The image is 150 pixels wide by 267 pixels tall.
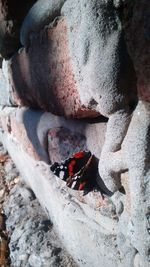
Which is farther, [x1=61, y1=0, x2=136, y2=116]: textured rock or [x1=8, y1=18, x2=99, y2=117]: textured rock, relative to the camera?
[x1=8, y1=18, x2=99, y2=117]: textured rock

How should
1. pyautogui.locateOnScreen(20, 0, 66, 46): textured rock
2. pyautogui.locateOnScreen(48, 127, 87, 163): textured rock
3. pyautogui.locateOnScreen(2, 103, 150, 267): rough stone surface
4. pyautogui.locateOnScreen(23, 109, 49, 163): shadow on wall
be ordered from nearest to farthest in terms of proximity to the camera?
pyautogui.locateOnScreen(2, 103, 150, 267): rough stone surface → pyautogui.locateOnScreen(20, 0, 66, 46): textured rock → pyautogui.locateOnScreen(48, 127, 87, 163): textured rock → pyautogui.locateOnScreen(23, 109, 49, 163): shadow on wall

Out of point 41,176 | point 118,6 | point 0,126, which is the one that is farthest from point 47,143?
point 0,126

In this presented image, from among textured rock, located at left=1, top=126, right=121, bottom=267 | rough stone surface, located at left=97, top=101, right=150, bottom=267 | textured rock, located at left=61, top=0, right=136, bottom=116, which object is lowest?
textured rock, located at left=1, top=126, right=121, bottom=267

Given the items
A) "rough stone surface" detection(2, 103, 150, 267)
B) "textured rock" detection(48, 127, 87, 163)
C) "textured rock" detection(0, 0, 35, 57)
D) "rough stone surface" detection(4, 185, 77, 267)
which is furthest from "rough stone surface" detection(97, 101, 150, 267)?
"textured rock" detection(0, 0, 35, 57)

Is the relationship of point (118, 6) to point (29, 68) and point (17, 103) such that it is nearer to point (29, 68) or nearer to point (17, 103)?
point (29, 68)

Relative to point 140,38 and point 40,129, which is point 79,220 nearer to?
point 40,129

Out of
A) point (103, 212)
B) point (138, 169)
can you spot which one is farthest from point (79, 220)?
point (138, 169)

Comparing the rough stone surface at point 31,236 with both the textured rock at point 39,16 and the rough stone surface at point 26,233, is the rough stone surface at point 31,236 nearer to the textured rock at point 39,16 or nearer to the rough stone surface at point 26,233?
the rough stone surface at point 26,233

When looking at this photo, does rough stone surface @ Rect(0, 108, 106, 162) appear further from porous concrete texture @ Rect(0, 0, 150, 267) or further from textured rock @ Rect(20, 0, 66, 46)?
textured rock @ Rect(20, 0, 66, 46)
